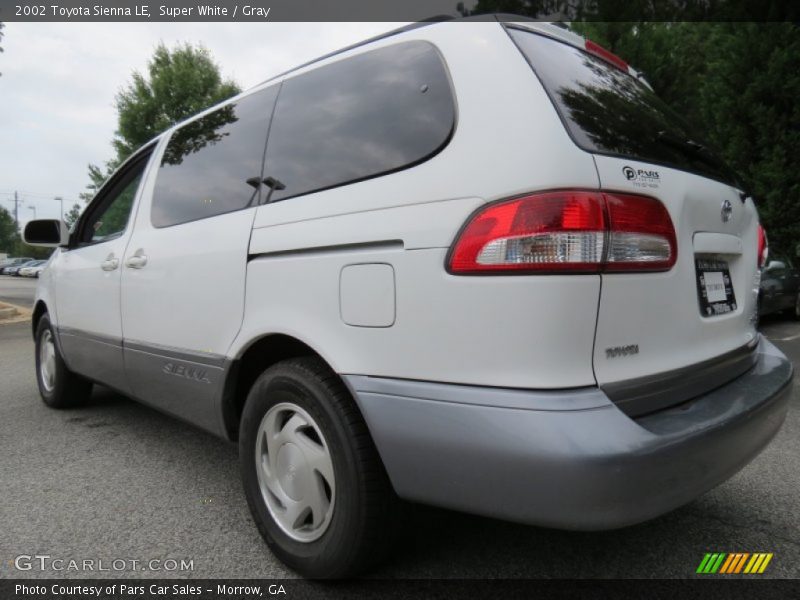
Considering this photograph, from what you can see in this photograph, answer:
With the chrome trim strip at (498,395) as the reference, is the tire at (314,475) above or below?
below

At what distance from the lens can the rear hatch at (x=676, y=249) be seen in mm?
1515

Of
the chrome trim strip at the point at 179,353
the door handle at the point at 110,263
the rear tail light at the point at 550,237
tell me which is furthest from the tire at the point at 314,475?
the door handle at the point at 110,263

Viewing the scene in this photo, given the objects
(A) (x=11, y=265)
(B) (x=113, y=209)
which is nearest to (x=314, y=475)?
(B) (x=113, y=209)

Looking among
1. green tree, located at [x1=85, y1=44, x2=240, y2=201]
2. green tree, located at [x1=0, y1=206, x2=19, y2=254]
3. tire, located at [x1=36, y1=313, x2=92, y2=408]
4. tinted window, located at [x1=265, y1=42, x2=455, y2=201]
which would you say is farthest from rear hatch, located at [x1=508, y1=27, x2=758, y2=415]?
green tree, located at [x1=0, y1=206, x2=19, y2=254]

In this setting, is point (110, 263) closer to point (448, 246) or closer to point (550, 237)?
point (448, 246)

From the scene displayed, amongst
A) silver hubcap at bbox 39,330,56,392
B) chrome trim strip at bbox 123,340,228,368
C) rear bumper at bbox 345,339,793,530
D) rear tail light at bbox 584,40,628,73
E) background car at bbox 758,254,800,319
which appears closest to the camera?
Answer: rear bumper at bbox 345,339,793,530

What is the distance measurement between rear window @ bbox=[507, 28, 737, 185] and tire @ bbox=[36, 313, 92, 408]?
3.50m

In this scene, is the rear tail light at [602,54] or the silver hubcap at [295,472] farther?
the rear tail light at [602,54]

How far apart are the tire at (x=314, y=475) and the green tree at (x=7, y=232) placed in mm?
101020

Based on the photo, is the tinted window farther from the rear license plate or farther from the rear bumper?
the rear license plate

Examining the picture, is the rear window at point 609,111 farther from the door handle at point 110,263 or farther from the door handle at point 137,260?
the door handle at point 110,263

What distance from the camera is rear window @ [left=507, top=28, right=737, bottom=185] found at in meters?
1.60

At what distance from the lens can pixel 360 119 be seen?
1.94 m

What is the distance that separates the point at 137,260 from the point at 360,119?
60.0 inches
